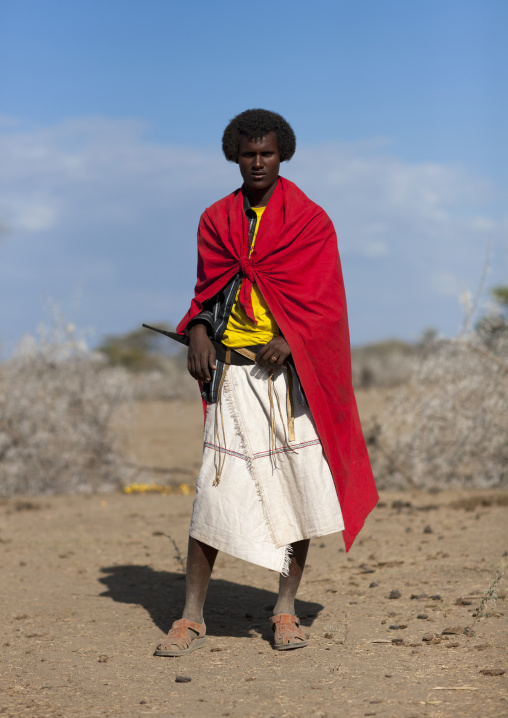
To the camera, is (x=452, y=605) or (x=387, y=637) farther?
(x=452, y=605)

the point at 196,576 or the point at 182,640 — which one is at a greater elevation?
the point at 196,576

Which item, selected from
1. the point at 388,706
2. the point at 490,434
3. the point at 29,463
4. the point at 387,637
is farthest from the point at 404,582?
the point at 29,463

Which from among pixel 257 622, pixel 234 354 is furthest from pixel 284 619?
pixel 234 354

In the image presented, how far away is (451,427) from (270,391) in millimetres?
5915

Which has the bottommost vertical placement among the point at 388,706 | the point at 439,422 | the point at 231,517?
the point at 388,706

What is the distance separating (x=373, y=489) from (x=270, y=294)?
3.55ft

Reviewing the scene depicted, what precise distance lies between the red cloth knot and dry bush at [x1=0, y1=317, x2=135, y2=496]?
251 inches

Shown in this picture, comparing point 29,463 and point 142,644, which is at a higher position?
point 29,463

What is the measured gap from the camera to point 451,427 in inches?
359

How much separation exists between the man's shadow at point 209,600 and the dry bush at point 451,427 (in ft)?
14.1

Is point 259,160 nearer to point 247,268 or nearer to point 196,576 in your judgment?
point 247,268

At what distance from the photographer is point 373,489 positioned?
12.7ft

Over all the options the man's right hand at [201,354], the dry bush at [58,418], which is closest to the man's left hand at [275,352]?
the man's right hand at [201,354]

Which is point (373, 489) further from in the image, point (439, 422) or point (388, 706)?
point (439, 422)
